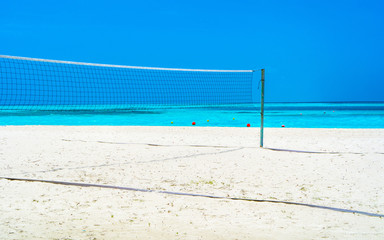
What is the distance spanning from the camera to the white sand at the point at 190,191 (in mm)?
3084

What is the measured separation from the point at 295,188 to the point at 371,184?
97 cm

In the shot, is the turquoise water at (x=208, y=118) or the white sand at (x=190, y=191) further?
the turquoise water at (x=208, y=118)

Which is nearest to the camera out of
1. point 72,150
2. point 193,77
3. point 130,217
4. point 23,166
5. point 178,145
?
point 130,217

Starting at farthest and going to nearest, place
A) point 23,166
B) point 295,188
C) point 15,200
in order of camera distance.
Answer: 1. point 23,166
2. point 295,188
3. point 15,200

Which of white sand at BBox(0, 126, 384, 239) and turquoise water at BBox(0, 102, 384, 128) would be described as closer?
white sand at BBox(0, 126, 384, 239)

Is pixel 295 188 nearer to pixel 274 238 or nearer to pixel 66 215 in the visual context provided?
pixel 274 238

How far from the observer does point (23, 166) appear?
600 cm

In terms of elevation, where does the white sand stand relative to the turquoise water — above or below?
below

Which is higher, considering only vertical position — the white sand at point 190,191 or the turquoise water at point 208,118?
the turquoise water at point 208,118

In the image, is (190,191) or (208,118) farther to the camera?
(208,118)

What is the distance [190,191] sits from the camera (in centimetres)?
444

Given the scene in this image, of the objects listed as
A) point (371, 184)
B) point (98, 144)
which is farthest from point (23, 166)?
point (371, 184)

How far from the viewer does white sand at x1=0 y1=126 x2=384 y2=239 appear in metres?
3.08

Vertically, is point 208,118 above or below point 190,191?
above
